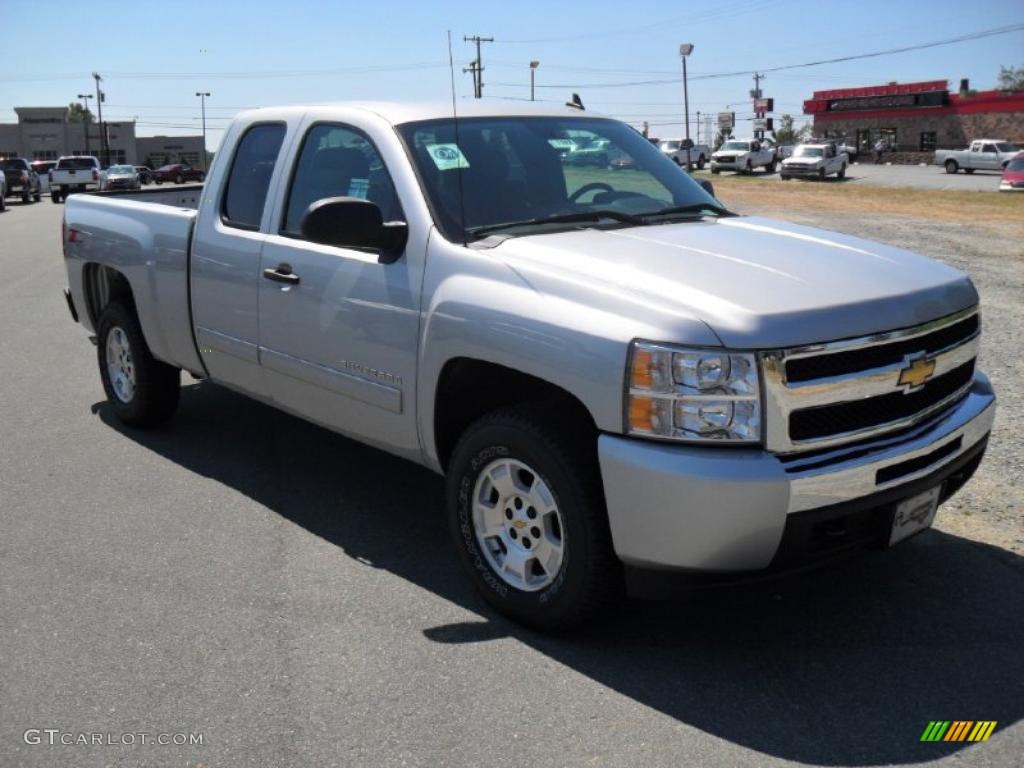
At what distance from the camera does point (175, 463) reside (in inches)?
239

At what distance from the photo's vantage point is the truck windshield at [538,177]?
4387mm

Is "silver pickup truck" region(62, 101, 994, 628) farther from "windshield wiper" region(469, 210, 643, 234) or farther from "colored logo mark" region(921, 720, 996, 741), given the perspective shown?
"colored logo mark" region(921, 720, 996, 741)

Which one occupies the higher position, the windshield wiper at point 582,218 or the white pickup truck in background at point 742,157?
the white pickup truck in background at point 742,157

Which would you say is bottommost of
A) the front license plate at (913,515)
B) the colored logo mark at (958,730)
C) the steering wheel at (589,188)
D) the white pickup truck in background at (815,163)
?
the colored logo mark at (958,730)

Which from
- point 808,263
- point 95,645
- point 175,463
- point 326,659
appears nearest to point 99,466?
point 175,463

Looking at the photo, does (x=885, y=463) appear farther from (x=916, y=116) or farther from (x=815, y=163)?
(x=916, y=116)

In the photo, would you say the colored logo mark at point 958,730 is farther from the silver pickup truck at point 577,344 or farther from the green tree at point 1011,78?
the green tree at point 1011,78

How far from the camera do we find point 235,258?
521cm

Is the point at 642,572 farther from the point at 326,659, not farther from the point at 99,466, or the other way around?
the point at 99,466

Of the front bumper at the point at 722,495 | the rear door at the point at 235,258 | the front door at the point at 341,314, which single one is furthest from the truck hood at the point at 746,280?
the rear door at the point at 235,258

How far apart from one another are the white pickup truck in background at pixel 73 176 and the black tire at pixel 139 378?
43.2 m

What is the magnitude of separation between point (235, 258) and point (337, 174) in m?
0.73

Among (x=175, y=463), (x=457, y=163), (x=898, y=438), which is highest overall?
(x=457, y=163)

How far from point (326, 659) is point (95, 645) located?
2.79 feet
